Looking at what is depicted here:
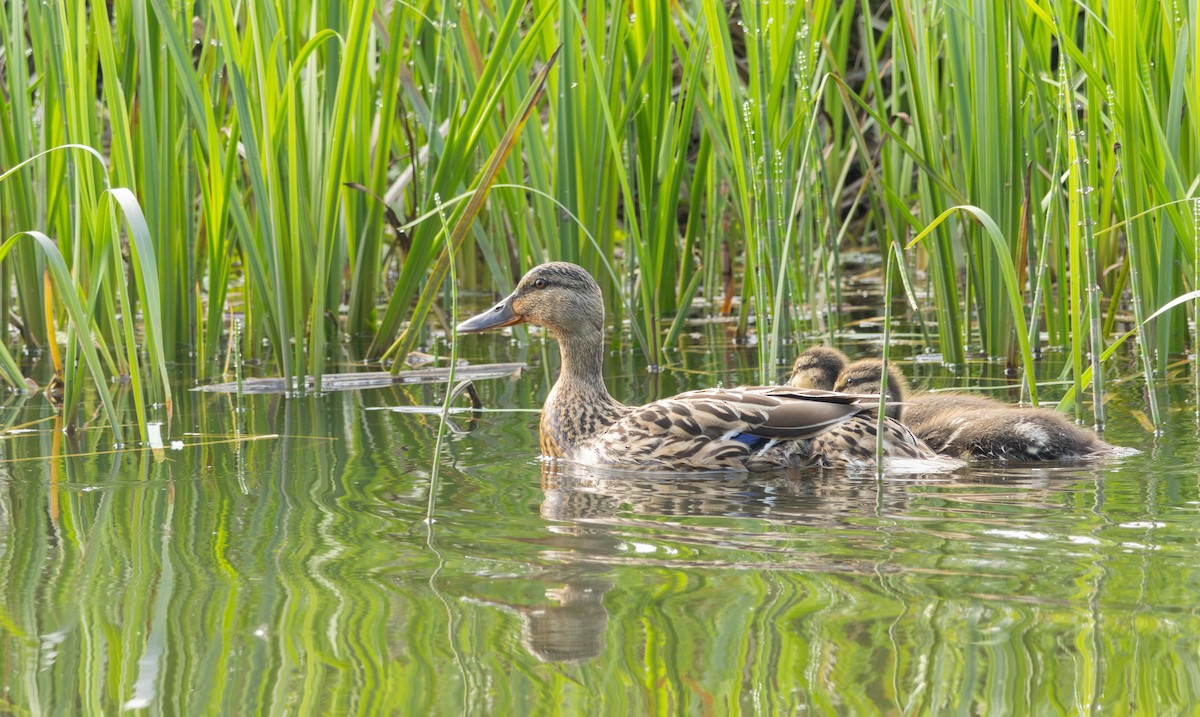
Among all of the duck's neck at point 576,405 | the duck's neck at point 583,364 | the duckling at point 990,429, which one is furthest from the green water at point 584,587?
the duck's neck at point 583,364

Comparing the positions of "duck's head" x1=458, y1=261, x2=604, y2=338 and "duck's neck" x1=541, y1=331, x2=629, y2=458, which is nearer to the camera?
"duck's neck" x1=541, y1=331, x2=629, y2=458

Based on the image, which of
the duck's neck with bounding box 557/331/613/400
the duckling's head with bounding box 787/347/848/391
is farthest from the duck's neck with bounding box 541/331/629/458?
the duckling's head with bounding box 787/347/848/391

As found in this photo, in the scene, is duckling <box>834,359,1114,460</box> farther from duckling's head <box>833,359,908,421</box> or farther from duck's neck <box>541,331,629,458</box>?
duck's neck <box>541,331,629,458</box>

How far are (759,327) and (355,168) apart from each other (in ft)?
6.42

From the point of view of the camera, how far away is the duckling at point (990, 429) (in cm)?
417

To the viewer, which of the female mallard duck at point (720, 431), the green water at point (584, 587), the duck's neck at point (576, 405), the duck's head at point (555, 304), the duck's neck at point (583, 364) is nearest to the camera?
the green water at point (584, 587)

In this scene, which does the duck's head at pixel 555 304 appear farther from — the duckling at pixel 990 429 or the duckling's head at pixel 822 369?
the duckling at pixel 990 429

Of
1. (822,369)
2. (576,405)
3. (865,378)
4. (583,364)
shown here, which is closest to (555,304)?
(583,364)

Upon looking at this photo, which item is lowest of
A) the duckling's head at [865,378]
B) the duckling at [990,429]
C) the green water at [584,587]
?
the green water at [584,587]

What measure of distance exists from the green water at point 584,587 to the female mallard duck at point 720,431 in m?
0.13

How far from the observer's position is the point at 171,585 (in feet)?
9.57

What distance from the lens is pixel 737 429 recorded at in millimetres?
4414

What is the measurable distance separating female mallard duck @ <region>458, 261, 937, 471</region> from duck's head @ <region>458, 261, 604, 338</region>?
35 centimetres

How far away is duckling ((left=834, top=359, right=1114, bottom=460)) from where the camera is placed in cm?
417
